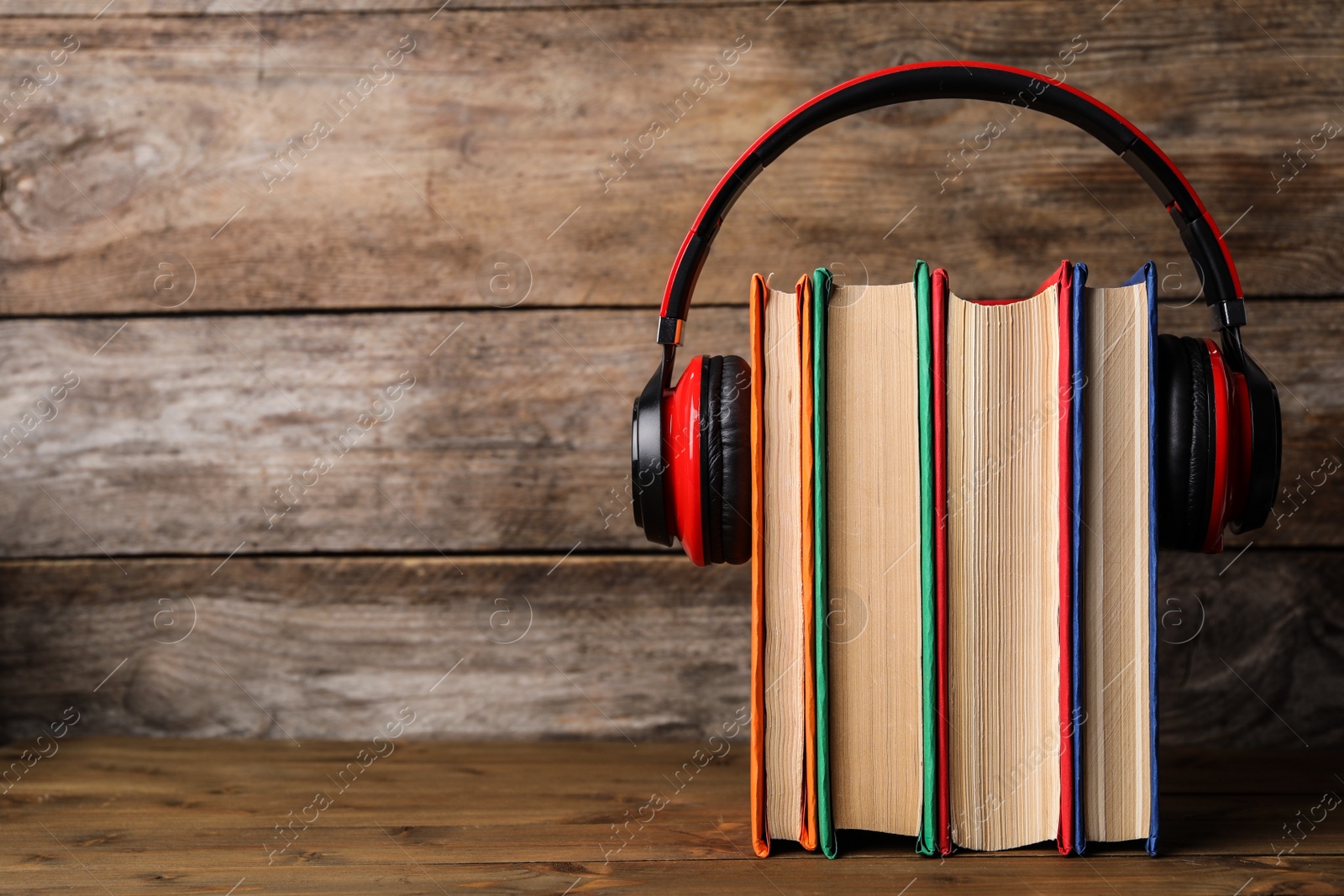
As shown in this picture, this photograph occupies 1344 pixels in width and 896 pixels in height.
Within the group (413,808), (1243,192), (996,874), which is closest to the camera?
(996,874)

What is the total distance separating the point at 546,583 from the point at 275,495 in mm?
272

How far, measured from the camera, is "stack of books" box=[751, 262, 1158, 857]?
1.80 feet

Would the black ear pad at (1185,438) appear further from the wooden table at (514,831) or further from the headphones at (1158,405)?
the wooden table at (514,831)

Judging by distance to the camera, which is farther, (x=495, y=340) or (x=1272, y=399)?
(x=495, y=340)

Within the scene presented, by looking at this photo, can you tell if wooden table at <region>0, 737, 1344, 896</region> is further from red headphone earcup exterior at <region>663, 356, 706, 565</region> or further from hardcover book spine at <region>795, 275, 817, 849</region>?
red headphone earcup exterior at <region>663, 356, 706, 565</region>

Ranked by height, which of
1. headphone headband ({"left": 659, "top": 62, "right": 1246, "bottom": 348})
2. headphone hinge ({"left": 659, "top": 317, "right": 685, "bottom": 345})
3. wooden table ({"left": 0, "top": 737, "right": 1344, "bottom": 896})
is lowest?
wooden table ({"left": 0, "top": 737, "right": 1344, "bottom": 896})

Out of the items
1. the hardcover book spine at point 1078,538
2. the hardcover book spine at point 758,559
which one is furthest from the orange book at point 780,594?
the hardcover book spine at point 1078,538

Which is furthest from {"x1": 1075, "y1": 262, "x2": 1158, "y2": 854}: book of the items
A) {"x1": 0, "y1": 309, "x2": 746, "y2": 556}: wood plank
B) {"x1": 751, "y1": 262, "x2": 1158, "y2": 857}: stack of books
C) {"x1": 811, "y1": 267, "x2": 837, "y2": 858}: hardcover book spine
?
{"x1": 0, "y1": 309, "x2": 746, "y2": 556}: wood plank

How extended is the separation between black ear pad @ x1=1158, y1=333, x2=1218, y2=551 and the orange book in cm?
22

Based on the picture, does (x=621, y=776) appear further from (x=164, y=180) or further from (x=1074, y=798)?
(x=164, y=180)

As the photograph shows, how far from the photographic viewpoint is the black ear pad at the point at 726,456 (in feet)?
1.86

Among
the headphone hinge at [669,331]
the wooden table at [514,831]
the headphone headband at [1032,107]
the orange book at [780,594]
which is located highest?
the headphone headband at [1032,107]

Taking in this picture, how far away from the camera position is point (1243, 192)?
2.72 ft

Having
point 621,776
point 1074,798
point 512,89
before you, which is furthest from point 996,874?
point 512,89
